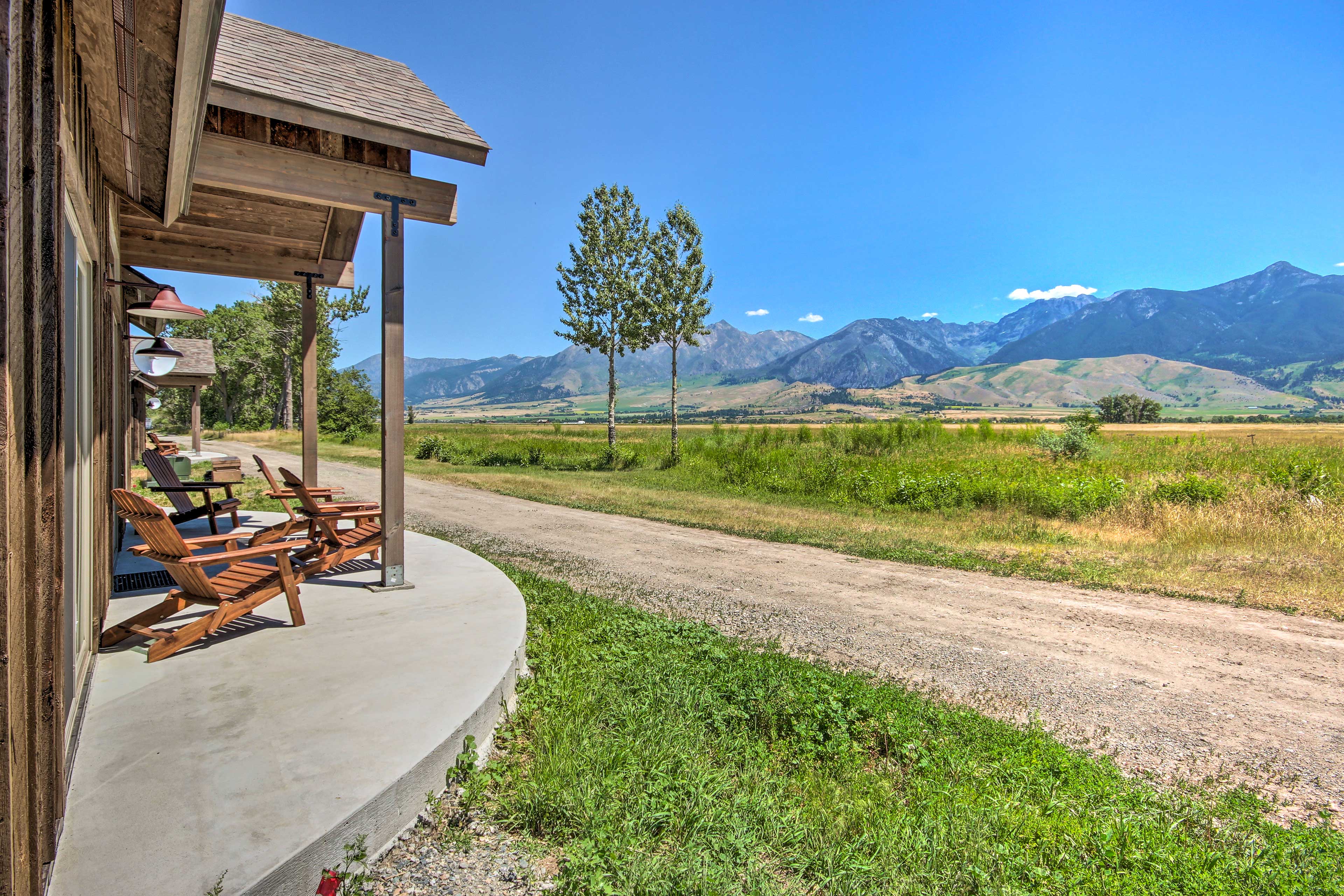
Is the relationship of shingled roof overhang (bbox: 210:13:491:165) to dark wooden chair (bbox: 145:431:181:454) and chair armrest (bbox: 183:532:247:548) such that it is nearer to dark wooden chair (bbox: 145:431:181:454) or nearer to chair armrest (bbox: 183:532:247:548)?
chair armrest (bbox: 183:532:247:548)

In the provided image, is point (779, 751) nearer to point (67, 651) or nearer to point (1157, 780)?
point (1157, 780)

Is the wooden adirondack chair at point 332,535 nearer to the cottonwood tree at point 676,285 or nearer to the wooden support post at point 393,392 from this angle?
the wooden support post at point 393,392

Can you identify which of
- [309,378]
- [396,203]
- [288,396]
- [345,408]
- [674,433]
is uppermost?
[288,396]

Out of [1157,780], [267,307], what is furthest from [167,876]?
[267,307]

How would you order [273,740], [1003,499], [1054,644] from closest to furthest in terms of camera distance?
[273,740] → [1054,644] → [1003,499]

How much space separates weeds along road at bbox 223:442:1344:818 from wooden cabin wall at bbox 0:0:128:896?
397cm

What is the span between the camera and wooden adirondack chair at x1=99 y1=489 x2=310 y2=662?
12.5 ft

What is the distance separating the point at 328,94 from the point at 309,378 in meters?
4.15

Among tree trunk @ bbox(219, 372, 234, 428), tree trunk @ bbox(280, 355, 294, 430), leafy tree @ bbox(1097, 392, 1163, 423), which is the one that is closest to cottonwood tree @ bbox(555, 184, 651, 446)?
tree trunk @ bbox(280, 355, 294, 430)

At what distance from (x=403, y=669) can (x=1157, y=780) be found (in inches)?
158

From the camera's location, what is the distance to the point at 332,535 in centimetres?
571

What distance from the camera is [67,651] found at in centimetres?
267

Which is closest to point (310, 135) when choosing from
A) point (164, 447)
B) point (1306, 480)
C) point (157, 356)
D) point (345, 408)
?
point (157, 356)

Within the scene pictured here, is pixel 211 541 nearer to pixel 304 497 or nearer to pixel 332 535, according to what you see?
pixel 332 535
